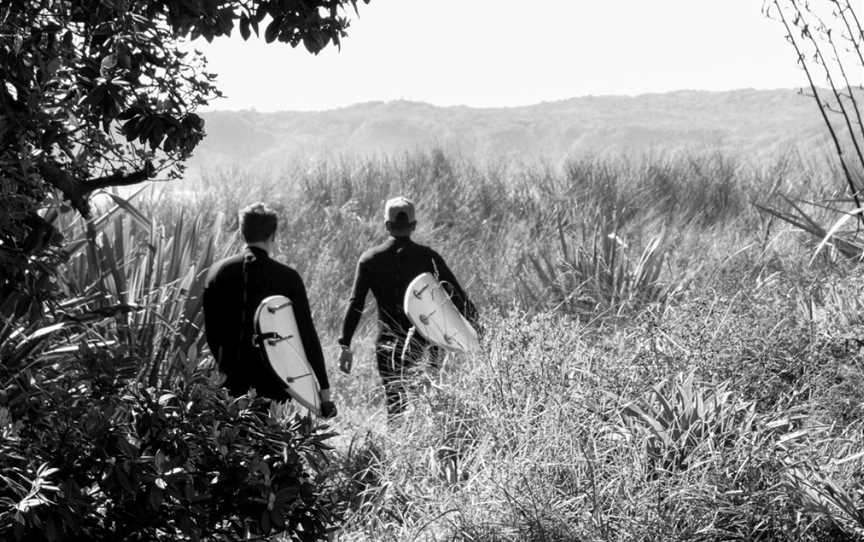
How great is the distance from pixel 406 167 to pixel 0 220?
15876mm

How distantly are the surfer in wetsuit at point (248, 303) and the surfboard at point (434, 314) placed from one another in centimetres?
108

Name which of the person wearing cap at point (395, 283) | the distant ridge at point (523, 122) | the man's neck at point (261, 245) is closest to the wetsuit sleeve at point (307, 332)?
the man's neck at point (261, 245)

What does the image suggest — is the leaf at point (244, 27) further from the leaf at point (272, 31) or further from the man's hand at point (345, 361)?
the man's hand at point (345, 361)

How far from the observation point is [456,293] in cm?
739

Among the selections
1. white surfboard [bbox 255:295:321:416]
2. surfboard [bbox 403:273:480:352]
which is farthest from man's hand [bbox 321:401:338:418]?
surfboard [bbox 403:273:480:352]

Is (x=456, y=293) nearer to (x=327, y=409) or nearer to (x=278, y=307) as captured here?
(x=327, y=409)

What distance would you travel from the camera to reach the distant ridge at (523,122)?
7394 cm

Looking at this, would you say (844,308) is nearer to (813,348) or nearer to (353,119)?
(813,348)

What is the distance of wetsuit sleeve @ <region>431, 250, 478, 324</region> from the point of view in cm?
735

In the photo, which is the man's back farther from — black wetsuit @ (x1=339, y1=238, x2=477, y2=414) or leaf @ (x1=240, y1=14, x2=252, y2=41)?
leaf @ (x1=240, y1=14, x2=252, y2=41)

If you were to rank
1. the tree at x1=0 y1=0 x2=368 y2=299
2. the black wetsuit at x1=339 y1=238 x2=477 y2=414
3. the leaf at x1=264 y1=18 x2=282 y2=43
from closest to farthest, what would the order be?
the tree at x1=0 y1=0 x2=368 y2=299
the leaf at x1=264 y1=18 x2=282 y2=43
the black wetsuit at x1=339 y1=238 x2=477 y2=414

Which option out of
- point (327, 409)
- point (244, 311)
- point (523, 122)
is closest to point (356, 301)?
point (327, 409)

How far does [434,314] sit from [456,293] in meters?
0.35

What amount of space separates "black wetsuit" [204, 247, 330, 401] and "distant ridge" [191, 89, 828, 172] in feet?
204
